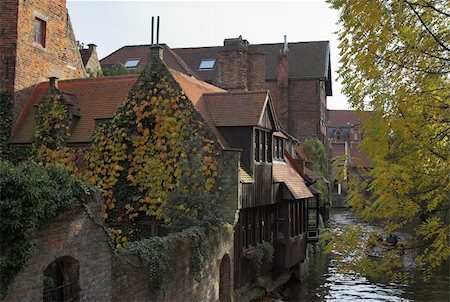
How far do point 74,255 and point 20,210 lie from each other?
157 centimetres

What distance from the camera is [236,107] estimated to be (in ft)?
59.5

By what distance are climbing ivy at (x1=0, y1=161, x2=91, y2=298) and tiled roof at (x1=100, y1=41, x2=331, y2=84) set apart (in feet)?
128

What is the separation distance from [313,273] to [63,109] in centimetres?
1546

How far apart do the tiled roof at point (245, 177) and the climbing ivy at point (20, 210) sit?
9.40 meters

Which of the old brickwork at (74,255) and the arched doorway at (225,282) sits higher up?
the old brickwork at (74,255)

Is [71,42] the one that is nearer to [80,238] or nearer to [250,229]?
[250,229]

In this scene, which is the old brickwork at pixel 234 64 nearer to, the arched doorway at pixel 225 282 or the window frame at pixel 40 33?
the window frame at pixel 40 33

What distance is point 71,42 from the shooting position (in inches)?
950

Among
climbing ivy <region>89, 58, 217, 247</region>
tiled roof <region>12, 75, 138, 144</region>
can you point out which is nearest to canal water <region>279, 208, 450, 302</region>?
climbing ivy <region>89, 58, 217, 247</region>

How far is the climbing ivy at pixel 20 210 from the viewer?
674 centimetres

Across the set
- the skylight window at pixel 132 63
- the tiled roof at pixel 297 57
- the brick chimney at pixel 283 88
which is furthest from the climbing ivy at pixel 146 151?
the brick chimney at pixel 283 88

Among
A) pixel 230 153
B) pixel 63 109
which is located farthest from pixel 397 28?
pixel 63 109

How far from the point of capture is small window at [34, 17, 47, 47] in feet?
68.4

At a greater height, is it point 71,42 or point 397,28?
point 71,42
